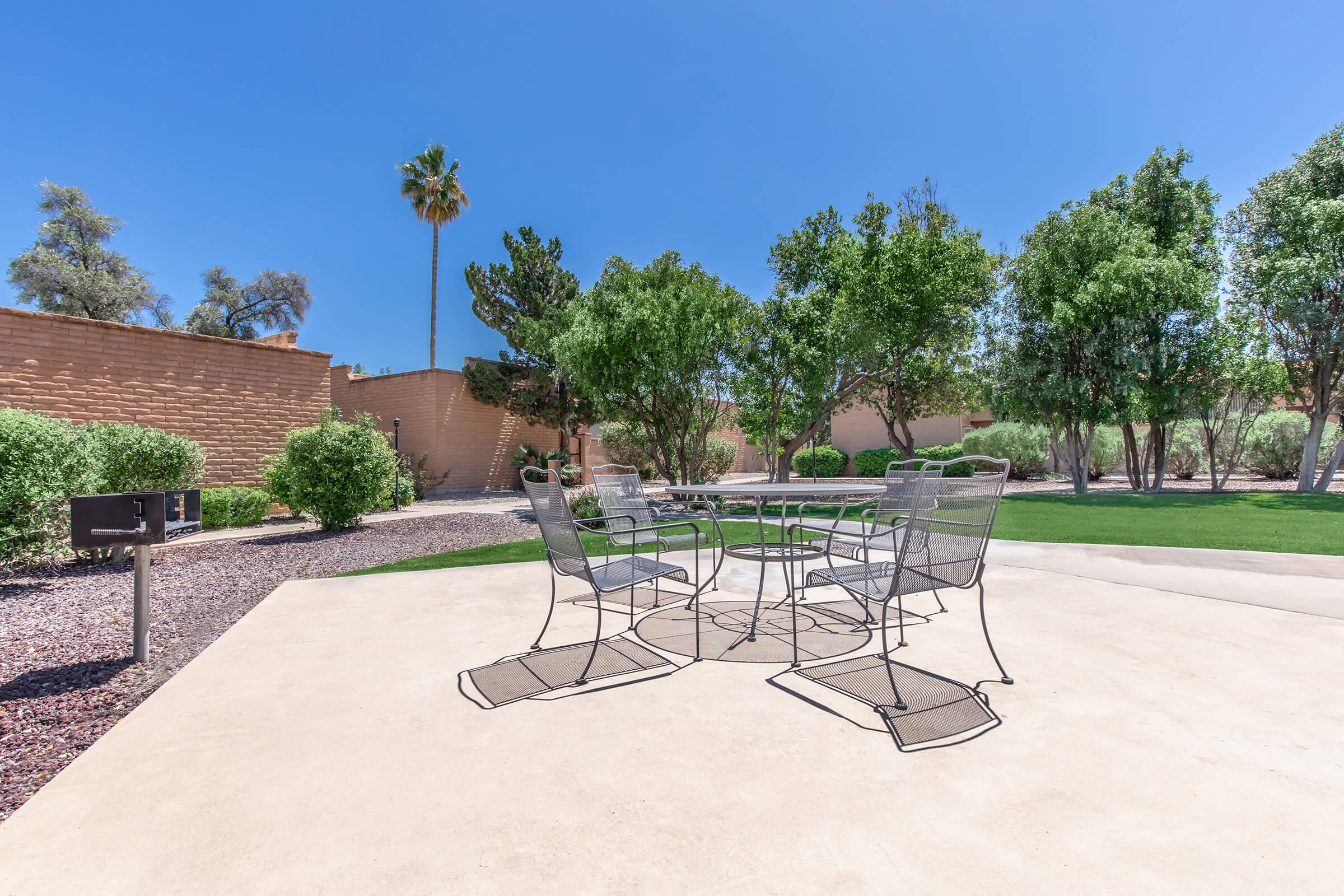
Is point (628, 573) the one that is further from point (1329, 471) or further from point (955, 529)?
point (1329, 471)

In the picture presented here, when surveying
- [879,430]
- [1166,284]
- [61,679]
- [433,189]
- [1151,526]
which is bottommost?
[61,679]

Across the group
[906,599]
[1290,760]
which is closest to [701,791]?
[1290,760]

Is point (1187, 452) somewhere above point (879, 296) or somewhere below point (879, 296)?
below

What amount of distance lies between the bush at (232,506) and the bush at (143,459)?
732 mm

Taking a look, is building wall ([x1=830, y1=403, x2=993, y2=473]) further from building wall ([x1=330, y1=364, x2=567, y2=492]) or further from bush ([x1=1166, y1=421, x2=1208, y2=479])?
Result: building wall ([x1=330, y1=364, x2=567, y2=492])

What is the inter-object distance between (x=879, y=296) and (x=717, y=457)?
1016 centimetres

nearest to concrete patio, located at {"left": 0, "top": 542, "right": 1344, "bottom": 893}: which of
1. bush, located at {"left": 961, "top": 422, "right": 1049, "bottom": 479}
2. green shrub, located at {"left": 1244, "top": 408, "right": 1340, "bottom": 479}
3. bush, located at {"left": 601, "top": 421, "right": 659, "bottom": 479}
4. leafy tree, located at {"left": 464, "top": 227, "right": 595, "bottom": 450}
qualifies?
leafy tree, located at {"left": 464, "top": 227, "right": 595, "bottom": 450}

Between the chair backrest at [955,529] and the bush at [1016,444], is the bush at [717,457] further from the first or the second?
the chair backrest at [955,529]

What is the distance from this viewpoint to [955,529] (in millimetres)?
2582

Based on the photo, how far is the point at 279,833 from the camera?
158cm

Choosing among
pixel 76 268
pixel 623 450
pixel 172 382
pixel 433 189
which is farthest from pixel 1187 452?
pixel 76 268

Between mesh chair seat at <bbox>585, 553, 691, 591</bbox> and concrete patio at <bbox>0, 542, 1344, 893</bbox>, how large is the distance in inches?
19.0

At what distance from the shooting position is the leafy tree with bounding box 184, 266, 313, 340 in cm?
2567

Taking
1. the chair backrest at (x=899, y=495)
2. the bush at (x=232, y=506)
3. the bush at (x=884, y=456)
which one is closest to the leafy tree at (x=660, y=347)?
the bush at (x=232, y=506)
